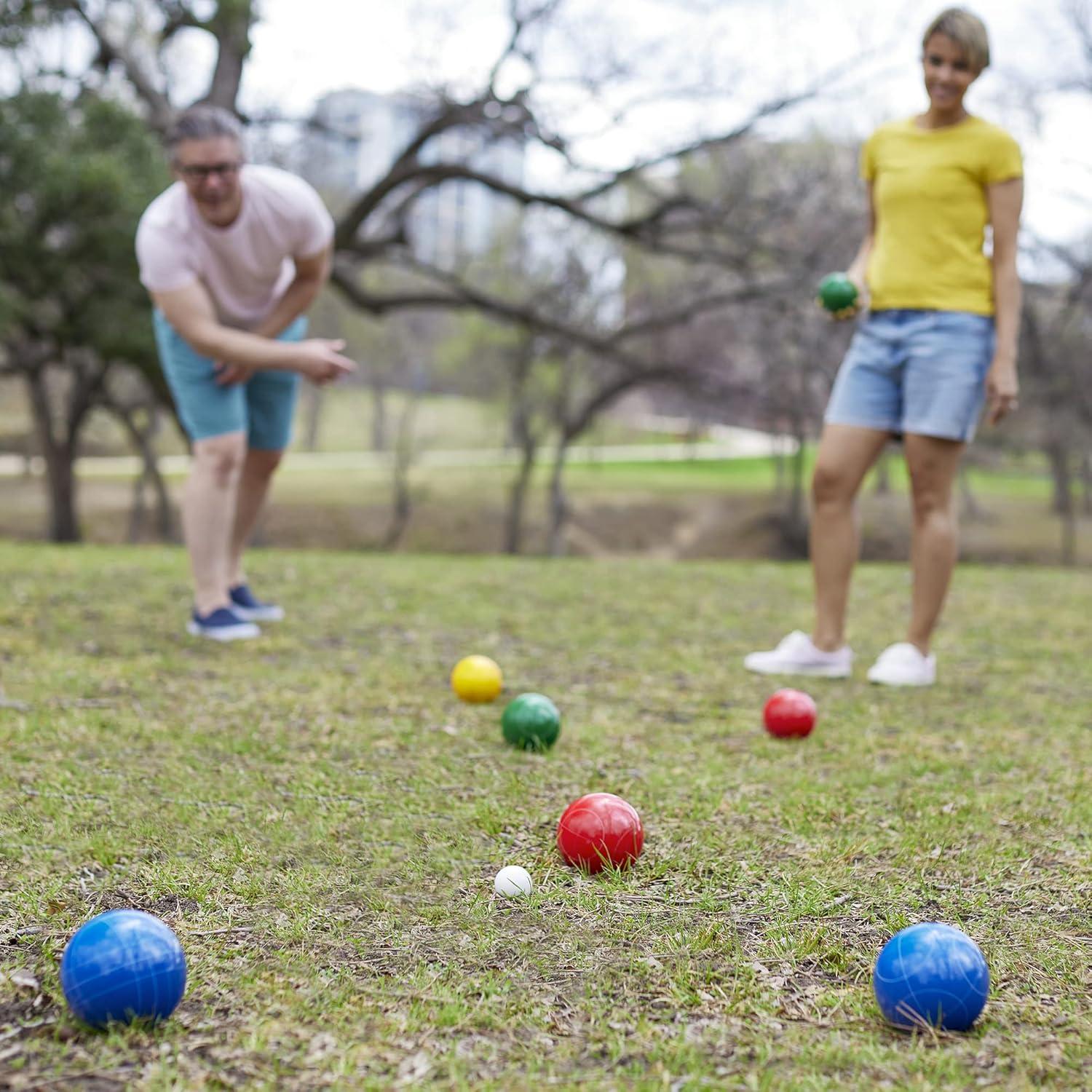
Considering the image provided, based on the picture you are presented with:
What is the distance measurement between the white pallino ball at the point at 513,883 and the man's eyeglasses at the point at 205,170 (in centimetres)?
277

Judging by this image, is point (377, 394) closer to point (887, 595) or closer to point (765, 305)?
point (765, 305)

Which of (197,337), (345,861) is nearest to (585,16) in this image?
(197,337)

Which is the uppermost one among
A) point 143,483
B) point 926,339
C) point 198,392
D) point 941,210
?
point 941,210

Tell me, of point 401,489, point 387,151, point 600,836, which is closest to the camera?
point 600,836

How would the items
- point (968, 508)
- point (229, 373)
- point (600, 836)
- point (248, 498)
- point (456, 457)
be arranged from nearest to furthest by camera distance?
point (600, 836), point (229, 373), point (248, 498), point (968, 508), point (456, 457)

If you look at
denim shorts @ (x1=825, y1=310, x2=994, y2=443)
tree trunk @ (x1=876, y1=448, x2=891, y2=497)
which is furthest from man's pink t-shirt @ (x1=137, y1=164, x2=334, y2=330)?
tree trunk @ (x1=876, y1=448, x2=891, y2=497)

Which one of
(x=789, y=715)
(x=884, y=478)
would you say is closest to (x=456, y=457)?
(x=884, y=478)

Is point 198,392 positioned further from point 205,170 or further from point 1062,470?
point 1062,470

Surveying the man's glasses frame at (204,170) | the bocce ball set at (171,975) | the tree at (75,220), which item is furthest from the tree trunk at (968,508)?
the bocce ball set at (171,975)

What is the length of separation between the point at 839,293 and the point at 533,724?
6.39ft

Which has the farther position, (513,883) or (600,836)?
(600,836)

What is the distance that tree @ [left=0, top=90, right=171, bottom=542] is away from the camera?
10.8m

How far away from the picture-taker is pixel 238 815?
7.93 feet

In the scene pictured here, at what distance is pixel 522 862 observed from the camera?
2.20 meters
